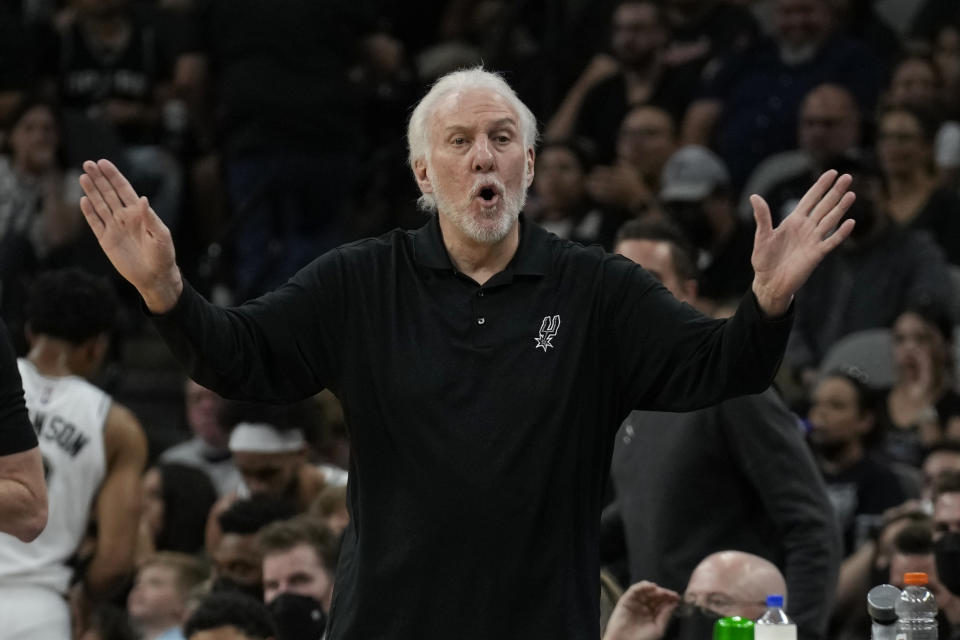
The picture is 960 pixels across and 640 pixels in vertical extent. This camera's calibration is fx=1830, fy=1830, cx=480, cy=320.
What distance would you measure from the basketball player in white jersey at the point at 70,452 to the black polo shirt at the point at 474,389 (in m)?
2.40

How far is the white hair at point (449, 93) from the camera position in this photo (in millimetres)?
3857

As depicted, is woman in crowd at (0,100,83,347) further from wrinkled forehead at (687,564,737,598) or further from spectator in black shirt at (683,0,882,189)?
wrinkled forehead at (687,564,737,598)

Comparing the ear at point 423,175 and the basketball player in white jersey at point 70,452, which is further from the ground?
the ear at point 423,175

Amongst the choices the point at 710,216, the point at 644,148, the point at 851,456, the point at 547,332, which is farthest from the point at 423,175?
the point at 644,148

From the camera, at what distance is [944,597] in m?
5.79

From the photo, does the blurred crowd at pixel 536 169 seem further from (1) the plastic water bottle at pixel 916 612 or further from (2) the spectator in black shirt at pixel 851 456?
(1) the plastic water bottle at pixel 916 612

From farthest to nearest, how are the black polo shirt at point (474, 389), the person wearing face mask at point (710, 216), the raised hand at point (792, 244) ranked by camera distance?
the person wearing face mask at point (710, 216), the black polo shirt at point (474, 389), the raised hand at point (792, 244)

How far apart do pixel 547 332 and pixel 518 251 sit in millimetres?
212

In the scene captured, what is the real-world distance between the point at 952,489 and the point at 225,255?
588 centimetres

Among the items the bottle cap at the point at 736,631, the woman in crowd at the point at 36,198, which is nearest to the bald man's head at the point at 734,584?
the bottle cap at the point at 736,631

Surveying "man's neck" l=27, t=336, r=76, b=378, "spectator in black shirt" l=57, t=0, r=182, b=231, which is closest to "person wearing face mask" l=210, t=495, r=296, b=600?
"man's neck" l=27, t=336, r=76, b=378

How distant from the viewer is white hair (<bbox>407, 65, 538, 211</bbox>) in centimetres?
386

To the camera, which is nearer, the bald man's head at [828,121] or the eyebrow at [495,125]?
the eyebrow at [495,125]

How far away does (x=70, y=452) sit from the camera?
611 cm
